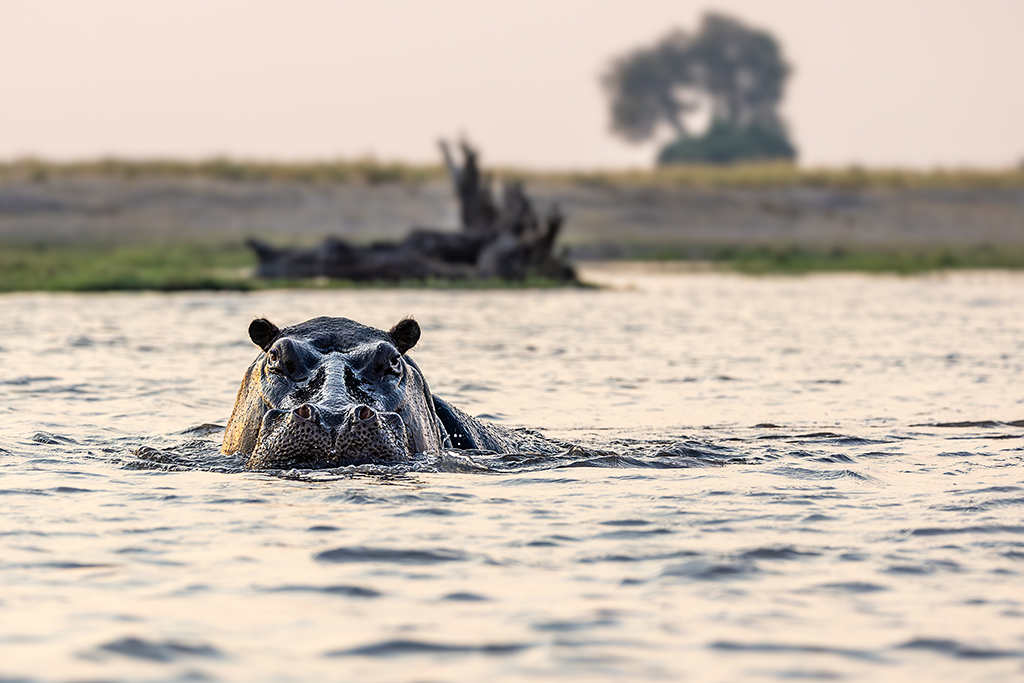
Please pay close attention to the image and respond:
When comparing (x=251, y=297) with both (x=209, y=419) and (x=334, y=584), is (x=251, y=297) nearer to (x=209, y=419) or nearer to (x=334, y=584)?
(x=209, y=419)

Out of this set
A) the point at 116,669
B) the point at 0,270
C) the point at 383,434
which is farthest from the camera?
the point at 0,270

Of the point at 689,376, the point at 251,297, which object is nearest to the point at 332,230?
the point at 251,297

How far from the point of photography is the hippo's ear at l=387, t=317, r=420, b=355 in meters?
8.13

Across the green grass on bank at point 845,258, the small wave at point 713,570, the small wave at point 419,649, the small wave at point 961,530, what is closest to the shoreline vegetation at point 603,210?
the green grass on bank at point 845,258

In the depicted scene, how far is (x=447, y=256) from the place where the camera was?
26.8m

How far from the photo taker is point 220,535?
601cm

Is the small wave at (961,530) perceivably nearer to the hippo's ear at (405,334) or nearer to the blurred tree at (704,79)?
the hippo's ear at (405,334)

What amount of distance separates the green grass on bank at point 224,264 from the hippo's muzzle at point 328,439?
51.2ft

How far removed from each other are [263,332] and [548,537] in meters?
2.73

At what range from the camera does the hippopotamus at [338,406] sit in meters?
7.06

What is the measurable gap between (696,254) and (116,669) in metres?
35.1

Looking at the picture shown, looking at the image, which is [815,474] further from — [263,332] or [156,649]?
[156,649]

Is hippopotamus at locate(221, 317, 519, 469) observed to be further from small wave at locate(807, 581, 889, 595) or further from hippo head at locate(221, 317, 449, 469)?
small wave at locate(807, 581, 889, 595)

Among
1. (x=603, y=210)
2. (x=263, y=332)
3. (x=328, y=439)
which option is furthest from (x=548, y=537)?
(x=603, y=210)
